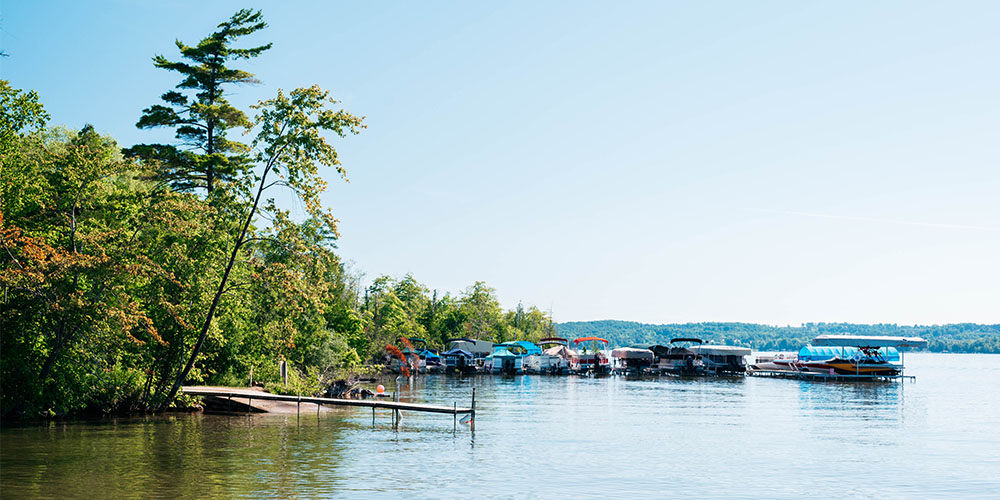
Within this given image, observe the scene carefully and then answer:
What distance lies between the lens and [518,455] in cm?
2919

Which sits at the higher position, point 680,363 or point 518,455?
point 518,455

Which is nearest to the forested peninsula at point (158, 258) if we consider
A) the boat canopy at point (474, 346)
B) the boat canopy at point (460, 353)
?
the boat canopy at point (460, 353)

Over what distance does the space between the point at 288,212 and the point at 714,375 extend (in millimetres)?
70615

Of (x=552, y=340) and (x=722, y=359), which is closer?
(x=722, y=359)

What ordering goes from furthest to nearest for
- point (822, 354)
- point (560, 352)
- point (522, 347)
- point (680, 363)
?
point (522, 347) → point (560, 352) → point (680, 363) → point (822, 354)

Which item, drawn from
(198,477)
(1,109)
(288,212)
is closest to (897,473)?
(198,477)

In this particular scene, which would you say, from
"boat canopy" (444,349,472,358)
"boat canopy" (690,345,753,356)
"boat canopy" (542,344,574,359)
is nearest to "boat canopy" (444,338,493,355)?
"boat canopy" (444,349,472,358)

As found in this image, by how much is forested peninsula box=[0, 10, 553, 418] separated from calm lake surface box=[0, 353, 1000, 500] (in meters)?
2.69

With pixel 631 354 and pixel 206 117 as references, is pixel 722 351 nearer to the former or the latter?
pixel 631 354

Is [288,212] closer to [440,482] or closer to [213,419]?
[213,419]

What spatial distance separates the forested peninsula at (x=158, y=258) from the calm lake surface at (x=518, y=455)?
2.69m

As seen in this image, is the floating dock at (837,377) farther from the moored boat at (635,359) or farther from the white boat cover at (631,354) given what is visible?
the white boat cover at (631,354)

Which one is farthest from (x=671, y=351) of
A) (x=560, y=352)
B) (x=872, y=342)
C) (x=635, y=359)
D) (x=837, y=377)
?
(x=872, y=342)

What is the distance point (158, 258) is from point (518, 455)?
20.1 meters
